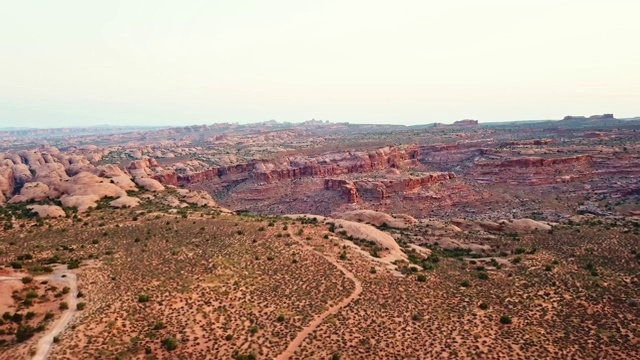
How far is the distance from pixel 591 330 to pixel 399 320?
1248 cm

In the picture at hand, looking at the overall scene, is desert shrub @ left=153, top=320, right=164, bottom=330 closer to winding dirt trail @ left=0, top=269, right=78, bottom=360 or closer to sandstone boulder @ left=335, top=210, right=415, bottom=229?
winding dirt trail @ left=0, top=269, right=78, bottom=360

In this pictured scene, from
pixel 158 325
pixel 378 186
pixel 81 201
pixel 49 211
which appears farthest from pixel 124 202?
pixel 378 186

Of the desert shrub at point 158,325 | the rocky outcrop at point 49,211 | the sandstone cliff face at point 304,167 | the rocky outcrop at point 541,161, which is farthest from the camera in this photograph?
the sandstone cliff face at point 304,167

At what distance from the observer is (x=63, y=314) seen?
28.8 m

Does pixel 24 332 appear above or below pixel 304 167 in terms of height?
above

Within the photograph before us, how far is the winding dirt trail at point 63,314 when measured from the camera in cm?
2467

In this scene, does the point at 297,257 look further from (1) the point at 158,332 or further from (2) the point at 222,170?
(2) the point at 222,170

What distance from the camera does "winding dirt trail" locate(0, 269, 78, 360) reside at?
24.7m

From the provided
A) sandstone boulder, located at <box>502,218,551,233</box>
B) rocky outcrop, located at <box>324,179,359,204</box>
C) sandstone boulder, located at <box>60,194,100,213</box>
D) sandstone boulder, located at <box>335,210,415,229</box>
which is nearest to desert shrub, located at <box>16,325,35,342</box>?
sandstone boulder, located at <box>60,194,100,213</box>

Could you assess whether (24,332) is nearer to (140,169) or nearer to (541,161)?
(140,169)

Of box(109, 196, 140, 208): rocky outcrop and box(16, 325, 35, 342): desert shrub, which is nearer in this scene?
box(16, 325, 35, 342): desert shrub

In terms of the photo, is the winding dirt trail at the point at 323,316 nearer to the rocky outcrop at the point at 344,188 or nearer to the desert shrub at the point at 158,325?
the desert shrub at the point at 158,325

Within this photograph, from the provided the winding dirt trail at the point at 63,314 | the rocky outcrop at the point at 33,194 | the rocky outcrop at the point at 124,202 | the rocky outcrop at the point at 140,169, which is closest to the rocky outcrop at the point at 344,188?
the rocky outcrop at the point at 140,169

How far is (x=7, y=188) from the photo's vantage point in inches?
3361
